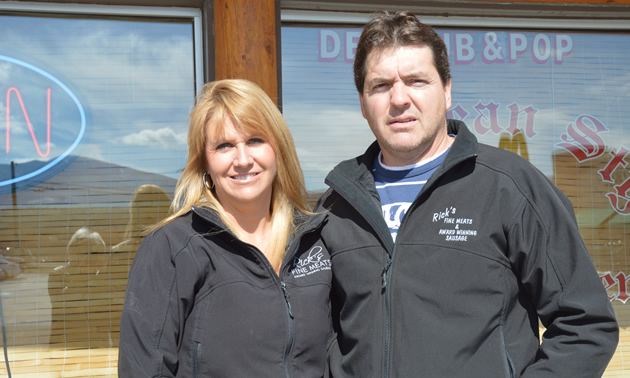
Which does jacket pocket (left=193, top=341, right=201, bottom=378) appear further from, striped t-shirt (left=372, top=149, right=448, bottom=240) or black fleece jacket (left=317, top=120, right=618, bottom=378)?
striped t-shirt (left=372, top=149, right=448, bottom=240)

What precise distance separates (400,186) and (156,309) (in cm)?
94

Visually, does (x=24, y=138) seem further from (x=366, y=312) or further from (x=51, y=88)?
(x=366, y=312)

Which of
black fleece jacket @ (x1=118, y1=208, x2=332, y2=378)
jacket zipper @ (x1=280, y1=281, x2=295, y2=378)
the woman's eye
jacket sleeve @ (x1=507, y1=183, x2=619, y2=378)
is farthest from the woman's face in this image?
jacket sleeve @ (x1=507, y1=183, x2=619, y2=378)

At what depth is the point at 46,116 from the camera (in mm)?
3205

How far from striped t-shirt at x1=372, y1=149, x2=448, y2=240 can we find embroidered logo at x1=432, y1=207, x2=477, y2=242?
0.46ft

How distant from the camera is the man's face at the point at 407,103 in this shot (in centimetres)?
202

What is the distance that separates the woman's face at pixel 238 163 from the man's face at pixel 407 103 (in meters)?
0.44

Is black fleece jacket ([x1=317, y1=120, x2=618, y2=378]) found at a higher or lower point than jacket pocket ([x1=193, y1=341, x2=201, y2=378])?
higher

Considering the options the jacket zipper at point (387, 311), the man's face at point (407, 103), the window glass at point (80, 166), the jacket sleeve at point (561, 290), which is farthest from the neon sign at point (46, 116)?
the jacket sleeve at point (561, 290)

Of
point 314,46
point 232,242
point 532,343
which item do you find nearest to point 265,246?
point 232,242

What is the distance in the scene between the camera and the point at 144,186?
3.37 meters

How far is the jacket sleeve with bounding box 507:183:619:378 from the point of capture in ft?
5.72

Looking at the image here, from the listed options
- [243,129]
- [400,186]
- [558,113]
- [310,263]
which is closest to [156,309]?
[310,263]

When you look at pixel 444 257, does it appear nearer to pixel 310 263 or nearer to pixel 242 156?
pixel 310 263
